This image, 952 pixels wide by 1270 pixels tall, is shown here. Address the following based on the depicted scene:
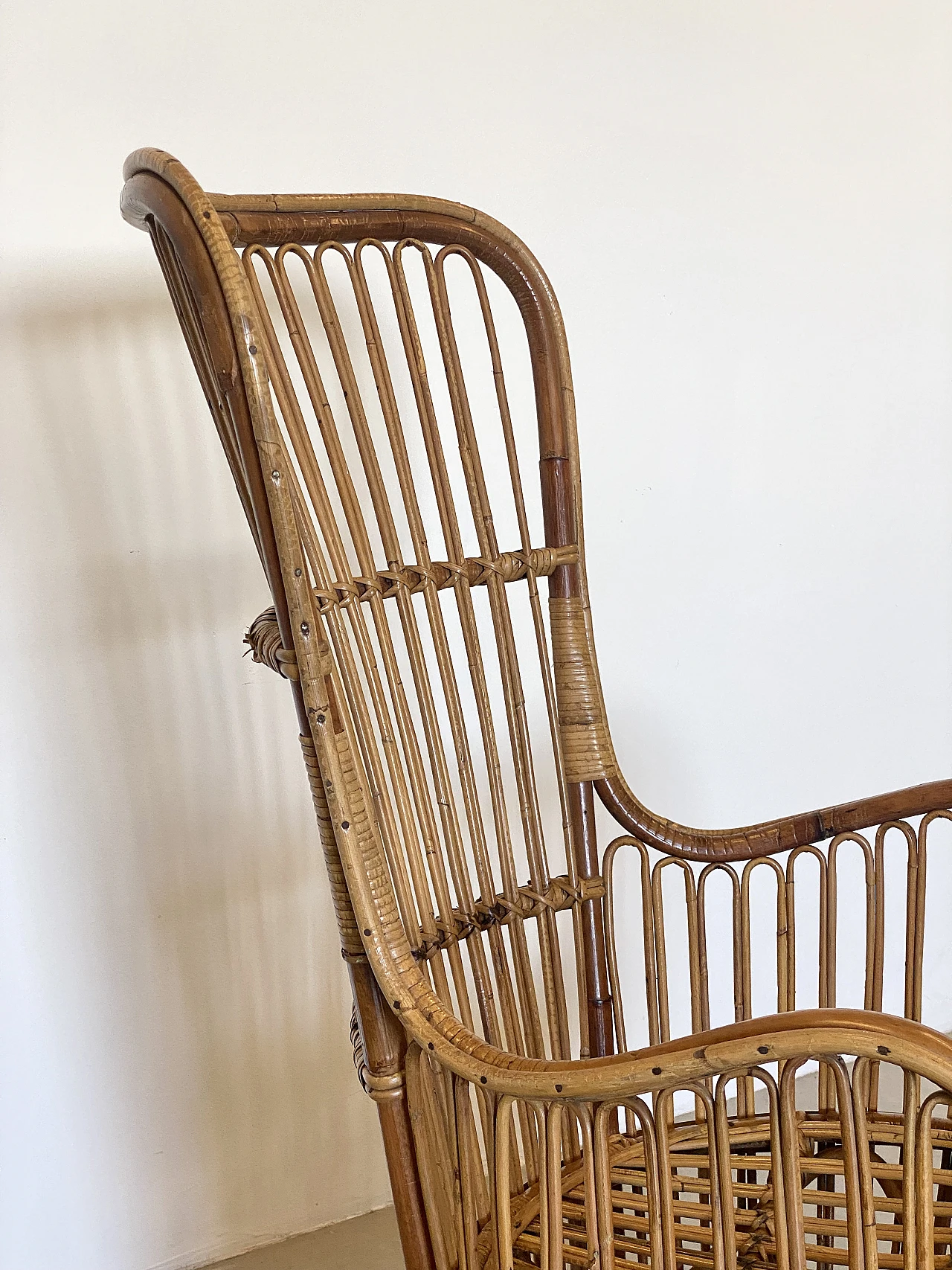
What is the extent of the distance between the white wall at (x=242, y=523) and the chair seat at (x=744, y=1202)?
60cm

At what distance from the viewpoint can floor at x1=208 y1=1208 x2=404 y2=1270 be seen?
140 cm

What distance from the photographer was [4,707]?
4.11 feet

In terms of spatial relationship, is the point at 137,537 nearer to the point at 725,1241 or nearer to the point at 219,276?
the point at 219,276

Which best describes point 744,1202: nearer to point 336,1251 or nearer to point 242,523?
point 336,1251

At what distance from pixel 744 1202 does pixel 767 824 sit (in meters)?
0.31

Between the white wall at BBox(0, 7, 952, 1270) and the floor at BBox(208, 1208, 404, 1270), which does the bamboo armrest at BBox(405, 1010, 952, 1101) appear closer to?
the white wall at BBox(0, 7, 952, 1270)

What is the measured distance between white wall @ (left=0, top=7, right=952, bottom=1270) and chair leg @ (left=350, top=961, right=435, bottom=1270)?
61 centimetres

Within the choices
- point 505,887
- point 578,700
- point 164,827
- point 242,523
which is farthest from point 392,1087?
point 242,523

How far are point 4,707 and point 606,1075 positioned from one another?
0.86m

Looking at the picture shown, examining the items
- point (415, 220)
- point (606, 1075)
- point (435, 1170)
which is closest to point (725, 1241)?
point (606, 1075)

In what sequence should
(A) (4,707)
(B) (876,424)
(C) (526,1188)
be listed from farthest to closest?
(B) (876,424)
(A) (4,707)
(C) (526,1188)

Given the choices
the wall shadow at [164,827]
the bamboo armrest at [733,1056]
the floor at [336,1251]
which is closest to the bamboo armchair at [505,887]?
the bamboo armrest at [733,1056]

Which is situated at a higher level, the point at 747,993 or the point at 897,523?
the point at 897,523

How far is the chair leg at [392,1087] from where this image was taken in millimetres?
793
